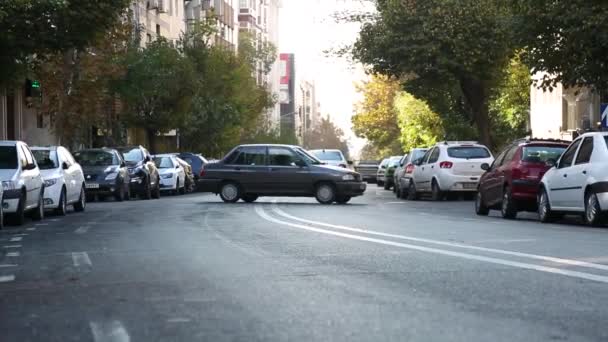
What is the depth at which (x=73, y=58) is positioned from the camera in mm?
43219

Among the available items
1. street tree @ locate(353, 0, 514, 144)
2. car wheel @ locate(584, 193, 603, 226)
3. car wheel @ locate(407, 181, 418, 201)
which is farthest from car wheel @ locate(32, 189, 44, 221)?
street tree @ locate(353, 0, 514, 144)

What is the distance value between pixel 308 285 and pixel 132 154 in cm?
3056

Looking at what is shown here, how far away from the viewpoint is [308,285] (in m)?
10.4

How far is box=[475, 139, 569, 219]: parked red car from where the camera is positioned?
24297mm

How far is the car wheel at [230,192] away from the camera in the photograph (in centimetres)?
3266

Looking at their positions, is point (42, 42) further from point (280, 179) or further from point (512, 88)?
point (512, 88)

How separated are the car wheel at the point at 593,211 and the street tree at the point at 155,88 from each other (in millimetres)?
32914

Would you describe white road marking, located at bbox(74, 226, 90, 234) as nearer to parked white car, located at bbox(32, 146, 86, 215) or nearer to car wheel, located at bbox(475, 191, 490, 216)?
parked white car, located at bbox(32, 146, 86, 215)

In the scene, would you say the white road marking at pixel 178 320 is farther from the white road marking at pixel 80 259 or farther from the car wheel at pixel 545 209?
the car wheel at pixel 545 209

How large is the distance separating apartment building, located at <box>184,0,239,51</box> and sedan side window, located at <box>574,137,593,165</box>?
5448 cm

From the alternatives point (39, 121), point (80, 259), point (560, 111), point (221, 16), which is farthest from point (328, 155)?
point (221, 16)

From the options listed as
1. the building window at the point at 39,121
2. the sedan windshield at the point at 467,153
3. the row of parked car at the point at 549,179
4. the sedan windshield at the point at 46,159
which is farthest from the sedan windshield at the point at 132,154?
the sedan windshield at the point at 46,159

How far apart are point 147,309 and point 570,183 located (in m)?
13.5

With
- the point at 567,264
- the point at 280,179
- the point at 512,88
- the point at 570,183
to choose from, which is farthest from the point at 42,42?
the point at 512,88
